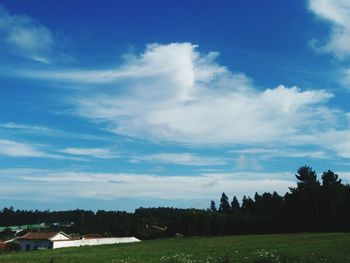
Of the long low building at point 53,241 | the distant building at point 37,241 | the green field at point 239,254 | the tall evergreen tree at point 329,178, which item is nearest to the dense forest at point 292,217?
the tall evergreen tree at point 329,178

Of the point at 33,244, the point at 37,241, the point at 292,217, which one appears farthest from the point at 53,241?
the point at 292,217

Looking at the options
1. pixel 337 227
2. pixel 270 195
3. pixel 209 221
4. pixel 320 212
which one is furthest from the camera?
pixel 270 195

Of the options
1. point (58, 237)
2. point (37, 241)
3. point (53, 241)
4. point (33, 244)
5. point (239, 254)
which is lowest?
point (239, 254)

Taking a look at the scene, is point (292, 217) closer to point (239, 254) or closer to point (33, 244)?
point (33, 244)

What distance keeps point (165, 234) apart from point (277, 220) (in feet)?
105

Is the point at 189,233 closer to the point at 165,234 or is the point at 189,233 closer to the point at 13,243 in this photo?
the point at 165,234

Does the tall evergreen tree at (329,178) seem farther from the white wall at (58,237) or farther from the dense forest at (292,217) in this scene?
the white wall at (58,237)

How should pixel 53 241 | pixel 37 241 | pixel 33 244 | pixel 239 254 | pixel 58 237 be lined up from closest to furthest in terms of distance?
1. pixel 239 254
2. pixel 53 241
3. pixel 37 241
4. pixel 33 244
5. pixel 58 237

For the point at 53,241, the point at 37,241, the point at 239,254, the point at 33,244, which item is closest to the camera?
the point at 239,254

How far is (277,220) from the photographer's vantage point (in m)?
94.4

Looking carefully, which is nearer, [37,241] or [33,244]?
[37,241]

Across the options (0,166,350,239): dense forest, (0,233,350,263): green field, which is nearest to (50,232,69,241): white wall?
(0,166,350,239): dense forest

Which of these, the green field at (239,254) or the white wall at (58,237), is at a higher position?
the white wall at (58,237)

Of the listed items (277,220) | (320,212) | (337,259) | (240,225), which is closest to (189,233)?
(240,225)
